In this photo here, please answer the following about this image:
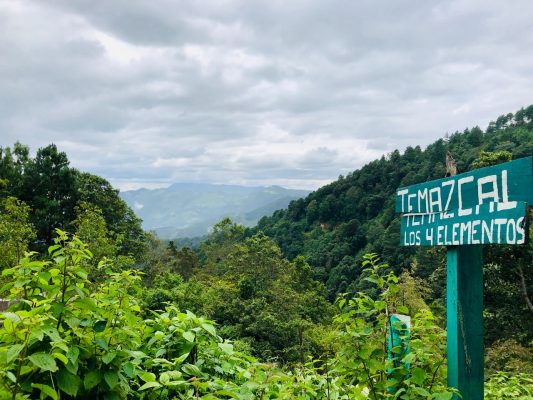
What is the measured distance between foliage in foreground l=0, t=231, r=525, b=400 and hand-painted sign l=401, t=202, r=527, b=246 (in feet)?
1.27

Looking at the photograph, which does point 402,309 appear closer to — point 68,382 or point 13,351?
point 68,382

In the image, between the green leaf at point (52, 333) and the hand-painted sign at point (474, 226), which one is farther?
the hand-painted sign at point (474, 226)

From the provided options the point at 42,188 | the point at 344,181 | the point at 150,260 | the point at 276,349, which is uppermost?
the point at 344,181

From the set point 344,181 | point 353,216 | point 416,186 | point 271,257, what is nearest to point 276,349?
point 271,257

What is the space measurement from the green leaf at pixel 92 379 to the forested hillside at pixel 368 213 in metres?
25.0

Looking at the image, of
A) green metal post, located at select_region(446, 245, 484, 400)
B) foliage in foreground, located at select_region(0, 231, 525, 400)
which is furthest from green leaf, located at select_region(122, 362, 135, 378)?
green metal post, located at select_region(446, 245, 484, 400)

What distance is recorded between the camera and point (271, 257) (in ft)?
68.0

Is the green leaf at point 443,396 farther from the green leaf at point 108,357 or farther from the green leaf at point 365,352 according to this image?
the green leaf at point 108,357

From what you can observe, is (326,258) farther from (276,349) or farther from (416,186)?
(416,186)

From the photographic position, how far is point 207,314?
16531 mm

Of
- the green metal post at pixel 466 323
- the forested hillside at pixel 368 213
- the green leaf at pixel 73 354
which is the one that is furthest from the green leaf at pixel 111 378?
the forested hillside at pixel 368 213

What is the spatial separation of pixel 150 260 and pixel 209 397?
3226 cm

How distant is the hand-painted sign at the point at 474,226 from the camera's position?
5.02 ft

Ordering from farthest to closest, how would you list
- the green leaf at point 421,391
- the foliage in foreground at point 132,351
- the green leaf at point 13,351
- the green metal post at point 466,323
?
1. the green metal post at point 466,323
2. the green leaf at point 421,391
3. the foliage in foreground at point 132,351
4. the green leaf at point 13,351
